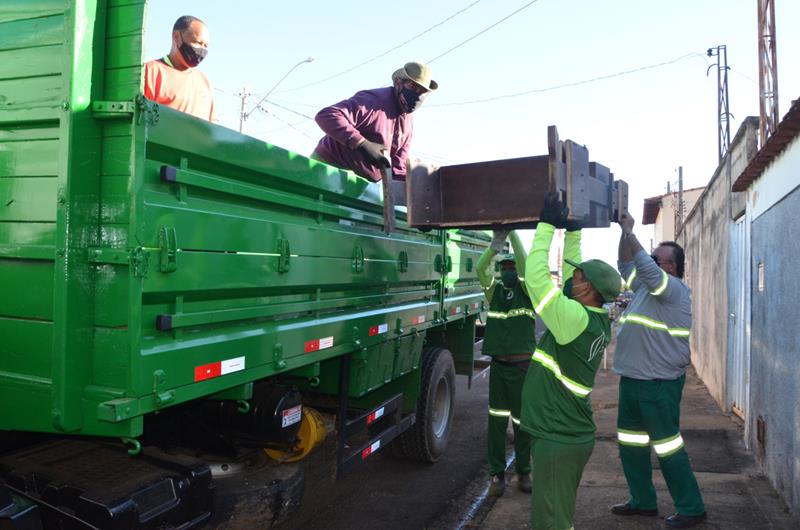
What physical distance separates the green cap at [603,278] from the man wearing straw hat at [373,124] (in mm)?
1519

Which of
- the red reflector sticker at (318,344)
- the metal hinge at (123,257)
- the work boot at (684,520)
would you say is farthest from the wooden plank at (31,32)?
the work boot at (684,520)

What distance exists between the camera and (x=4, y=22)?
224 centimetres

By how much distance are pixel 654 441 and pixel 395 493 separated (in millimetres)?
1844

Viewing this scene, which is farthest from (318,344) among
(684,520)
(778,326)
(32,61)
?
(778,326)

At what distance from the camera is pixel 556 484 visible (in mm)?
2953

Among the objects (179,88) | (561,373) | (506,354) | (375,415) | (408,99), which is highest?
(408,99)

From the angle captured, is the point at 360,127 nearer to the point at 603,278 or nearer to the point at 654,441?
the point at 603,278

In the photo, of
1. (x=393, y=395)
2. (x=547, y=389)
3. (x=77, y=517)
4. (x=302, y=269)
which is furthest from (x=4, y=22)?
(x=393, y=395)

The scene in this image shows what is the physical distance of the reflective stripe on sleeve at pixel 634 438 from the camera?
4.13 metres

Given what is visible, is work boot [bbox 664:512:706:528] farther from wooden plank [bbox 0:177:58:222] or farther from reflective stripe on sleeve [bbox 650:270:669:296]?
wooden plank [bbox 0:177:58:222]

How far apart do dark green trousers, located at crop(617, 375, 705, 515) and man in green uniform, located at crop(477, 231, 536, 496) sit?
0.76 metres

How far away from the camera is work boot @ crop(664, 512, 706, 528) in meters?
3.85

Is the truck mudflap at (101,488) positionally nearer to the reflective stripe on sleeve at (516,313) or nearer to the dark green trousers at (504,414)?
the dark green trousers at (504,414)

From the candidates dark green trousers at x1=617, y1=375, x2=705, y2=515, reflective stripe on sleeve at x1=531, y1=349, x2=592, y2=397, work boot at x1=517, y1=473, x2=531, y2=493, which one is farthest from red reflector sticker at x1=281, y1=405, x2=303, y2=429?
dark green trousers at x1=617, y1=375, x2=705, y2=515
